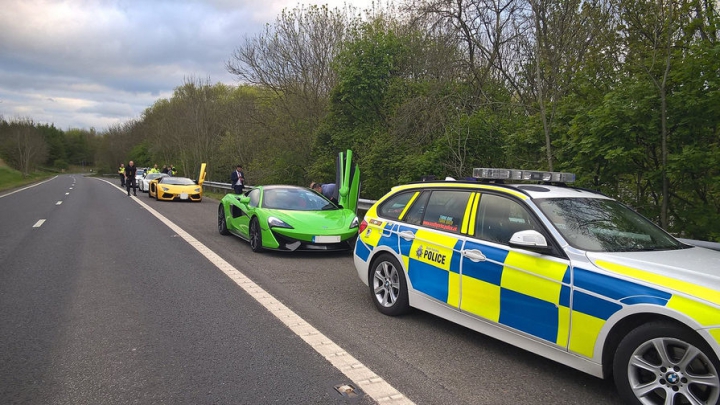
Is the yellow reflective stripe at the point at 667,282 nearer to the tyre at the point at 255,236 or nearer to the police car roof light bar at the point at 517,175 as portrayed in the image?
the police car roof light bar at the point at 517,175

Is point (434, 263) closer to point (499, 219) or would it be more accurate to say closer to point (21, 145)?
point (499, 219)

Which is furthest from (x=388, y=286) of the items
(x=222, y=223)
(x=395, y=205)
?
(x=222, y=223)

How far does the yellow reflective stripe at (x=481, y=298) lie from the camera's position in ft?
12.9

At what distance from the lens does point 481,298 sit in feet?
13.3

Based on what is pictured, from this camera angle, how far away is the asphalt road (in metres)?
3.38

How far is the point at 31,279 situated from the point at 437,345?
18.4 ft

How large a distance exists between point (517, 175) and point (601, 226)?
0.88 m

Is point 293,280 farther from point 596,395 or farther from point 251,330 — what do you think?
point 596,395

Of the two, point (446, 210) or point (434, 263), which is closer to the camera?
point (434, 263)

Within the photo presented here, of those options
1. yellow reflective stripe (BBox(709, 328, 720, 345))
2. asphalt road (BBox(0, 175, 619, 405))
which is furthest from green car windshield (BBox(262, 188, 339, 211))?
yellow reflective stripe (BBox(709, 328, 720, 345))

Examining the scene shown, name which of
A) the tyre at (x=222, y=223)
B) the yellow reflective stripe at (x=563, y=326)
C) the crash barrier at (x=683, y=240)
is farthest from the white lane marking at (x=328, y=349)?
the tyre at (x=222, y=223)

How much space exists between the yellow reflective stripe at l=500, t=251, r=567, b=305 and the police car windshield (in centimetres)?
27

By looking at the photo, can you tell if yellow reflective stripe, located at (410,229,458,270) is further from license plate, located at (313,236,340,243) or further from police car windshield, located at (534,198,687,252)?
license plate, located at (313,236,340,243)

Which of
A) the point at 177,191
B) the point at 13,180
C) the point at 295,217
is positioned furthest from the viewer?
the point at 13,180
